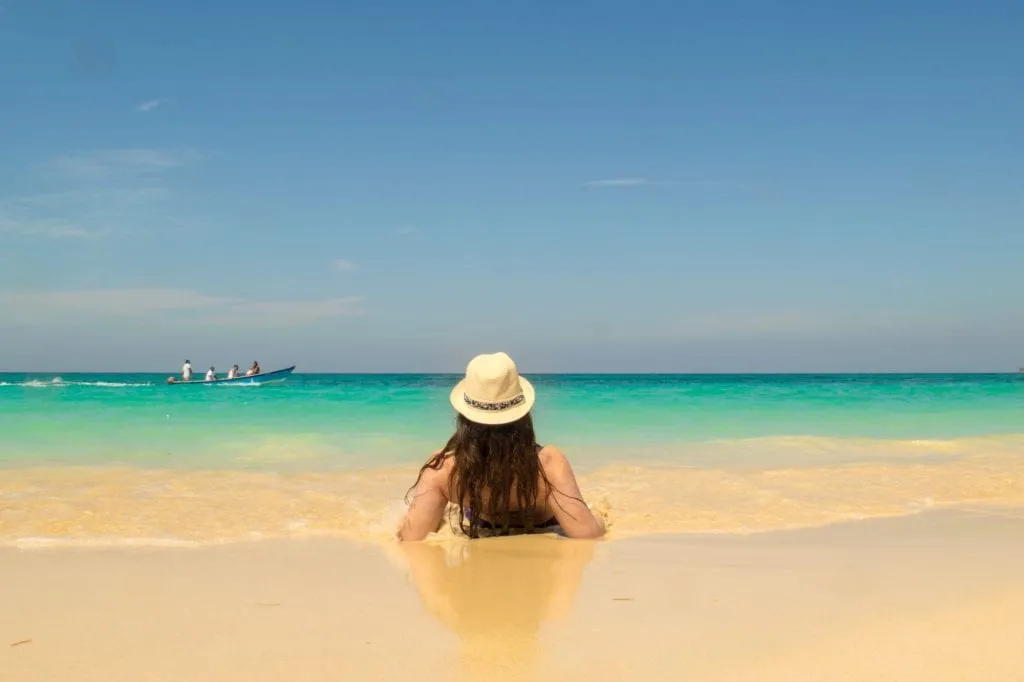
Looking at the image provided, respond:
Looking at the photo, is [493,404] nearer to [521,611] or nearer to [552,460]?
[552,460]

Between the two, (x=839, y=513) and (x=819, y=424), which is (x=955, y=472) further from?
(x=819, y=424)

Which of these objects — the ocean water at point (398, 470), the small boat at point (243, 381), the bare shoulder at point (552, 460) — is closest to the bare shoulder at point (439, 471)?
the bare shoulder at point (552, 460)

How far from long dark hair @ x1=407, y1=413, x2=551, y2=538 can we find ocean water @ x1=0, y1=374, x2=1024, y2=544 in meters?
0.81

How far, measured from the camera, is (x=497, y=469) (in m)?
4.34

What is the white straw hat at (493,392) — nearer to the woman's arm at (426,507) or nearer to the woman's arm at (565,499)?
the woman's arm at (565,499)

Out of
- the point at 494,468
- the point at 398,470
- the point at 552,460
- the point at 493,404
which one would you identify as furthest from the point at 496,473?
the point at 398,470

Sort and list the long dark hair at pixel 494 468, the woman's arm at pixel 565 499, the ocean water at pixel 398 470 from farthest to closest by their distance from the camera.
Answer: the ocean water at pixel 398 470, the woman's arm at pixel 565 499, the long dark hair at pixel 494 468

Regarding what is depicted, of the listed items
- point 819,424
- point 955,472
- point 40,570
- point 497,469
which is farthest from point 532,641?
point 819,424

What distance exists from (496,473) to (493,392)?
493 mm

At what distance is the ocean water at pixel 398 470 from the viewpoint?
18.2 feet

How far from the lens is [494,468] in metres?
4.33

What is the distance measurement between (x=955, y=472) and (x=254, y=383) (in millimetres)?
40347

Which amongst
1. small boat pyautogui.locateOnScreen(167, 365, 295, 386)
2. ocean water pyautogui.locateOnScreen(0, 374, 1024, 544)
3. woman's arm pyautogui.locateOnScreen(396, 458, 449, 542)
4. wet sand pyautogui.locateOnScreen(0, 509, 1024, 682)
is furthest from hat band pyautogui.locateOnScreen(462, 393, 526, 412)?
small boat pyautogui.locateOnScreen(167, 365, 295, 386)

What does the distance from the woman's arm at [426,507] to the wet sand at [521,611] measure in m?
0.13
